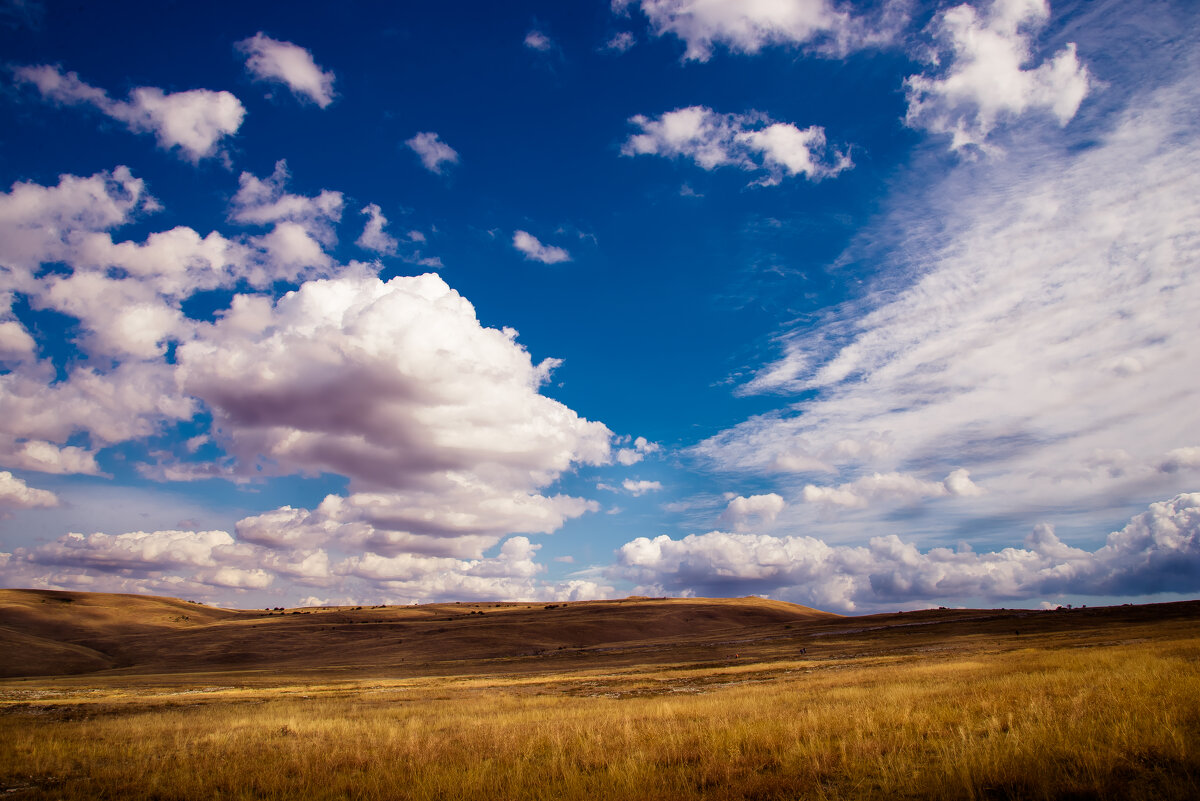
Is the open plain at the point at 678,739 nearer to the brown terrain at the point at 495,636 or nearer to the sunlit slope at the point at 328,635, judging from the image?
the brown terrain at the point at 495,636

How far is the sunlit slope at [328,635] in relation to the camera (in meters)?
73.1

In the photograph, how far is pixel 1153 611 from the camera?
190ft

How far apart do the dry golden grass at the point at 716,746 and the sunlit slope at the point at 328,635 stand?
4531 cm

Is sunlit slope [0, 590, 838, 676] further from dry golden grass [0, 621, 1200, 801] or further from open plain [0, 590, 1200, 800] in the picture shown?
dry golden grass [0, 621, 1200, 801]

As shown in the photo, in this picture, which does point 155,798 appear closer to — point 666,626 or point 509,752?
point 509,752

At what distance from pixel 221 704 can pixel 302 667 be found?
156 ft

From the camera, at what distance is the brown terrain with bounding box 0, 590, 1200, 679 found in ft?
171

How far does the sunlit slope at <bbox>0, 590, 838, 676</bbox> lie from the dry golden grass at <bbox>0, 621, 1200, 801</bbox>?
45.3 m

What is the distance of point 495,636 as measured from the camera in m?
86.0

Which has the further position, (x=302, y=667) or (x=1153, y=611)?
(x=302, y=667)

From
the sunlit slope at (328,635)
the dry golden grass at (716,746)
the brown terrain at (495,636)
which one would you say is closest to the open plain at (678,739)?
the dry golden grass at (716,746)

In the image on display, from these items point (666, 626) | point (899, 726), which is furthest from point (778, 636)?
point (899, 726)

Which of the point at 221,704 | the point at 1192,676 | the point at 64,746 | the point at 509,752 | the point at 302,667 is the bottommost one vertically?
the point at 302,667

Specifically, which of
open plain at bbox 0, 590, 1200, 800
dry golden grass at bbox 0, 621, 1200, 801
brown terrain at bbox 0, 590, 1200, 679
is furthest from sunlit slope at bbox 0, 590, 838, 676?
dry golden grass at bbox 0, 621, 1200, 801
